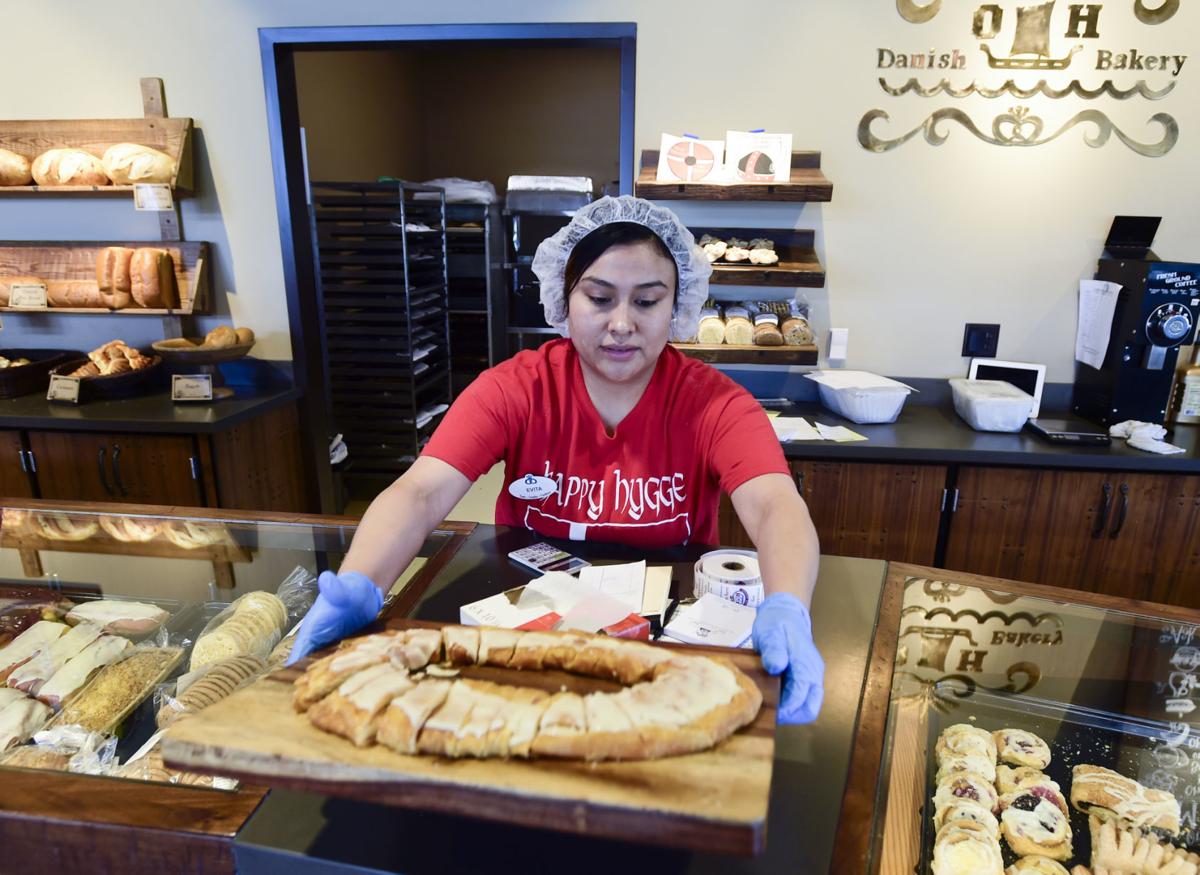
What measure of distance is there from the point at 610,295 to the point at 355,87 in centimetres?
422

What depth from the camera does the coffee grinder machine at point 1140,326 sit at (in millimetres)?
2482

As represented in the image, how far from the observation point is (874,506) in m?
2.61

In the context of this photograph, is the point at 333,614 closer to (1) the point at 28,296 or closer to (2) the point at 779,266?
(2) the point at 779,266

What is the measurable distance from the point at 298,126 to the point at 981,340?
2.92 metres

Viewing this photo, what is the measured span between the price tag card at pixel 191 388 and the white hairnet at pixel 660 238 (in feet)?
6.01

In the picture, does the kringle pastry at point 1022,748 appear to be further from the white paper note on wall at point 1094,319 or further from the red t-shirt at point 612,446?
the white paper note on wall at point 1094,319

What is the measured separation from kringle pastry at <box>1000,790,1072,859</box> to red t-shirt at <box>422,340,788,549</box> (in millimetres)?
767


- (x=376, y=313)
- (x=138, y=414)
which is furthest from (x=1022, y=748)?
(x=376, y=313)

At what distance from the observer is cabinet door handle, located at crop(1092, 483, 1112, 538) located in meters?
2.49

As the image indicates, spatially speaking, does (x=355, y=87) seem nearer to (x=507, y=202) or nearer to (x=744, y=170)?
(x=507, y=202)

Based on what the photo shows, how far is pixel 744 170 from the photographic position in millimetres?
2688

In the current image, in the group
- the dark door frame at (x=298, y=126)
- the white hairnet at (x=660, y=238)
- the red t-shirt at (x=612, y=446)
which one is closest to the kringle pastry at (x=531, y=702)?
the red t-shirt at (x=612, y=446)

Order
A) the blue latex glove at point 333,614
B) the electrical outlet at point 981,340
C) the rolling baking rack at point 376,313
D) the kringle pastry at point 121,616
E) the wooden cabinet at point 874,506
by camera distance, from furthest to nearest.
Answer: the rolling baking rack at point 376,313 → the electrical outlet at point 981,340 → the wooden cabinet at point 874,506 → the kringle pastry at point 121,616 → the blue latex glove at point 333,614

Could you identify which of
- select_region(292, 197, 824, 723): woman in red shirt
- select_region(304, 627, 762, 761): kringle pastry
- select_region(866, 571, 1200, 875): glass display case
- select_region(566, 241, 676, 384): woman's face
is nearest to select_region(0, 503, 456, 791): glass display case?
select_region(292, 197, 824, 723): woman in red shirt
